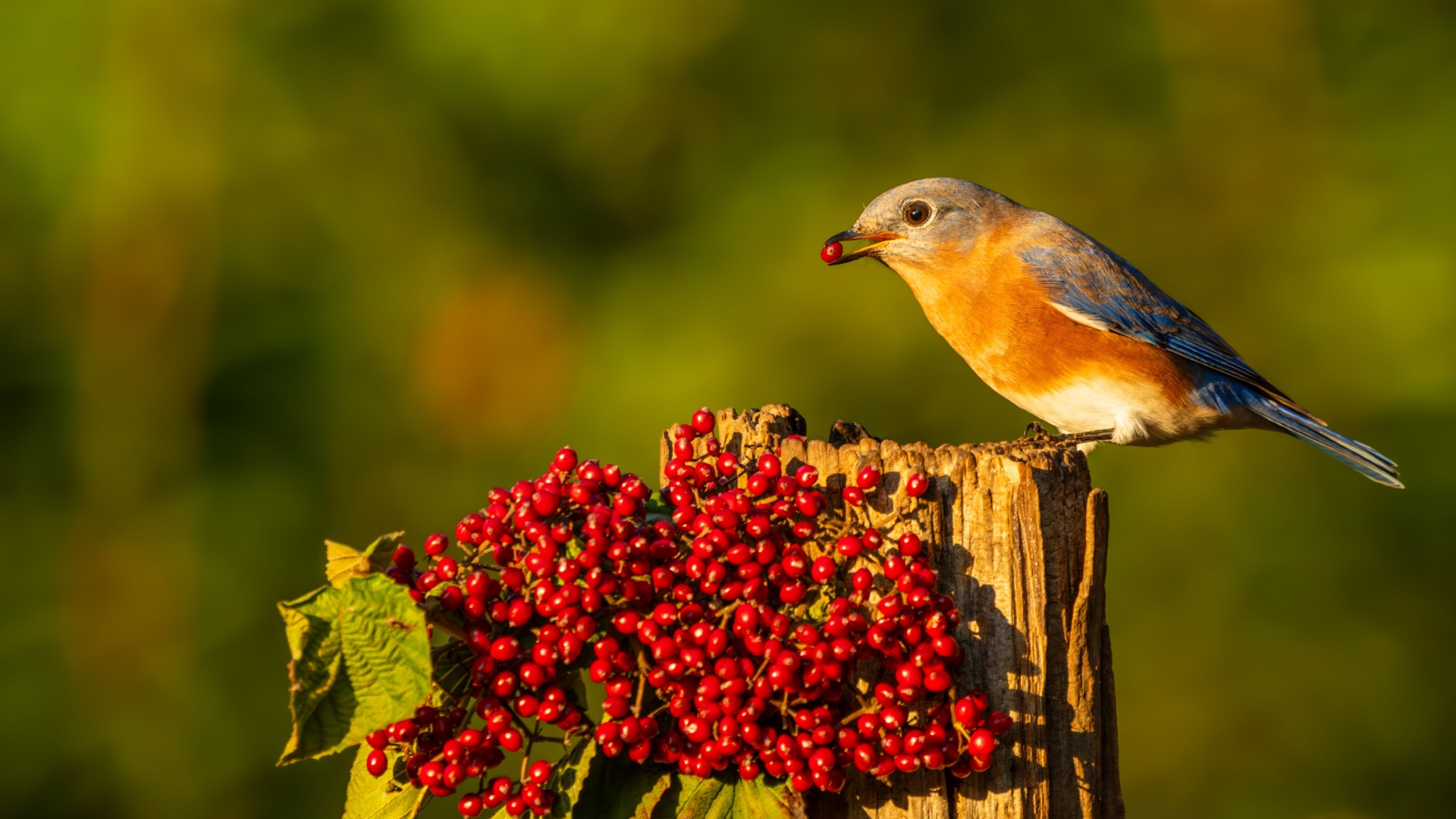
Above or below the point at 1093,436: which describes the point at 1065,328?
above

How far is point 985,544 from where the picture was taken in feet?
7.03

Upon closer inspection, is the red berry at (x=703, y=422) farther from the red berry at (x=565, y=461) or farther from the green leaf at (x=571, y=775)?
the green leaf at (x=571, y=775)

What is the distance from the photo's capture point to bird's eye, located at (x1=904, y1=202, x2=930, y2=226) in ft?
13.0

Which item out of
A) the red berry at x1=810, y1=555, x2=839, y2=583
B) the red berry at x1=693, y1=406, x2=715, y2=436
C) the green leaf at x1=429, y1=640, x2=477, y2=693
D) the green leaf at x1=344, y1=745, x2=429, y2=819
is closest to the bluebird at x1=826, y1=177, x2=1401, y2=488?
the red berry at x1=693, y1=406, x2=715, y2=436

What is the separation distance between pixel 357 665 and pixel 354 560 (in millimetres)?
172

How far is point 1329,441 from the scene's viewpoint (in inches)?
158

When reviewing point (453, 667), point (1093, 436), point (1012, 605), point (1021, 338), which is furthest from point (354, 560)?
point (1093, 436)

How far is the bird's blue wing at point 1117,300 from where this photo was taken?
12.5ft

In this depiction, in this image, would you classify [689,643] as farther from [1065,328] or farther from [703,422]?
[1065,328]

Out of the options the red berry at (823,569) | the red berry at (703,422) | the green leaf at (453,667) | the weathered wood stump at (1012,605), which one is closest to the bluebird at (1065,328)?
the weathered wood stump at (1012,605)

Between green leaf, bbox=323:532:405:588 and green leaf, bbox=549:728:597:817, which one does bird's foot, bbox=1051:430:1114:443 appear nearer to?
green leaf, bbox=549:728:597:817

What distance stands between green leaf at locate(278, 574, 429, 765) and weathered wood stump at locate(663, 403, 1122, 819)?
2.72 ft

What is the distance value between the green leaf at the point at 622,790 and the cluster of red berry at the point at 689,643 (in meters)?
0.04

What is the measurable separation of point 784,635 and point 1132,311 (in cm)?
252
